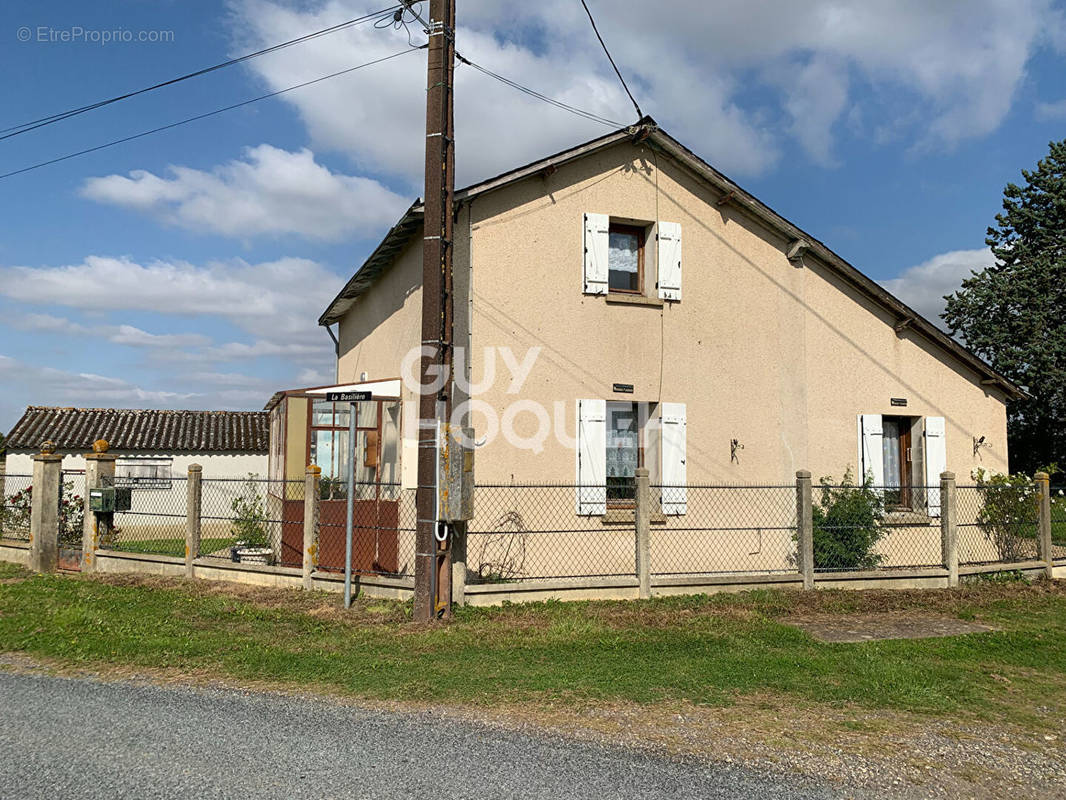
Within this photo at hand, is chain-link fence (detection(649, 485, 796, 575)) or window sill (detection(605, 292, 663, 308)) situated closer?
chain-link fence (detection(649, 485, 796, 575))

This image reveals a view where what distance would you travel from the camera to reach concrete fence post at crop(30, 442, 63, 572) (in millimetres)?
12133

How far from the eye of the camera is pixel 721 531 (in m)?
11.2

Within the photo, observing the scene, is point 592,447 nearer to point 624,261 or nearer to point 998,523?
point 624,261

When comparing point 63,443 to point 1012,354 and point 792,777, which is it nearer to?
point 792,777

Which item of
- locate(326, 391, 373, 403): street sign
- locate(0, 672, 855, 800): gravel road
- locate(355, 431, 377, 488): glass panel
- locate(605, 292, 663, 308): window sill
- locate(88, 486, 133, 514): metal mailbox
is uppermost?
locate(605, 292, 663, 308): window sill

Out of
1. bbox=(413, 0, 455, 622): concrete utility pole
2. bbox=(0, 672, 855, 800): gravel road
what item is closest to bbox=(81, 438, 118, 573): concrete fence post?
bbox=(413, 0, 455, 622): concrete utility pole

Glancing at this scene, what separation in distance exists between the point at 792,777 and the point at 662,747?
77 cm

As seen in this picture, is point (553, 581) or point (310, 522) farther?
point (310, 522)

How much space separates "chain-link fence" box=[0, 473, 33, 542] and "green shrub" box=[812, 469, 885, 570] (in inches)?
486

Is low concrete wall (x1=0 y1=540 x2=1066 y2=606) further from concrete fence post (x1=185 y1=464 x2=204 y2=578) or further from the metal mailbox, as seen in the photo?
the metal mailbox

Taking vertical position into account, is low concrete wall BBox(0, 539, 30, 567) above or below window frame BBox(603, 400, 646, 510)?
below

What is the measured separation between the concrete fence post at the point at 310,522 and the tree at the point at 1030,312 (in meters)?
22.5

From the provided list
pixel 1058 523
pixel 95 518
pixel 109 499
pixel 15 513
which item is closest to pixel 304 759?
pixel 109 499

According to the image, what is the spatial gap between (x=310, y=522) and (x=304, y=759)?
541cm
